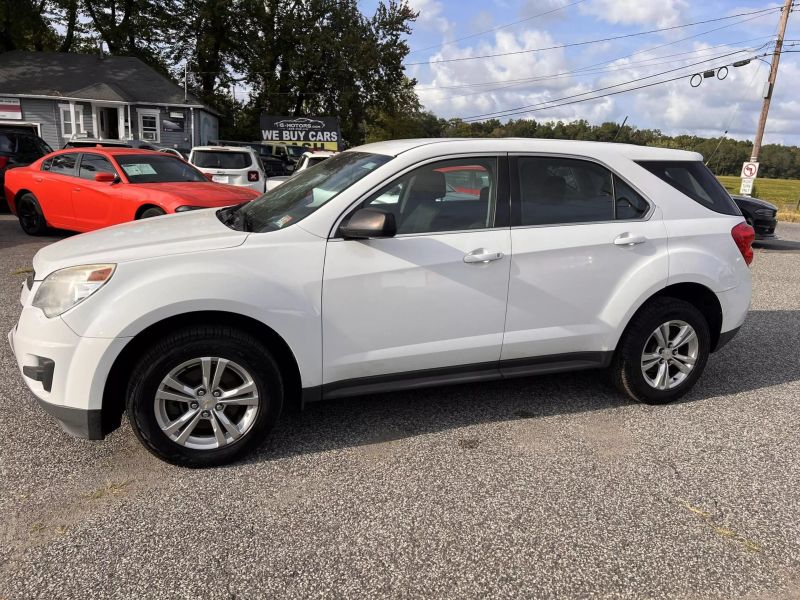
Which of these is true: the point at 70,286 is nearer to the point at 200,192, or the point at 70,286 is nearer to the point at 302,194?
the point at 302,194

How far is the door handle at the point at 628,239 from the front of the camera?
Result: 12.4 feet

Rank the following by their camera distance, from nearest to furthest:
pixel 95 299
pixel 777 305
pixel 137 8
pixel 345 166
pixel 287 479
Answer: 1. pixel 95 299
2. pixel 287 479
3. pixel 345 166
4. pixel 777 305
5. pixel 137 8

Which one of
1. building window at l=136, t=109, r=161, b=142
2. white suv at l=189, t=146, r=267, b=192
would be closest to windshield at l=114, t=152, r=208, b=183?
white suv at l=189, t=146, r=267, b=192

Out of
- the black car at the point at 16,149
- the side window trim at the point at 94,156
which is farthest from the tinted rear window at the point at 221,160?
the side window trim at the point at 94,156

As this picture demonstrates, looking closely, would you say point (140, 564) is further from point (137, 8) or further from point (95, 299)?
point (137, 8)

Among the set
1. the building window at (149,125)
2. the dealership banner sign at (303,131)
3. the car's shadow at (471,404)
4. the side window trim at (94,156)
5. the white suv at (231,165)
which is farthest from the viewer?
the dealership banner sign at (303,131)

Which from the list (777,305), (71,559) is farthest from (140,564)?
(777,305)

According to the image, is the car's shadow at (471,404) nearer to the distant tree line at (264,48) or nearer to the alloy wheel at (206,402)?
the alloy wheel at (206,402)

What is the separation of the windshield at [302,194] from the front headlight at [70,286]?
2.74ft

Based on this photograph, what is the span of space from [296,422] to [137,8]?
42.8 metres

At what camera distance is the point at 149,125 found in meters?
31.0

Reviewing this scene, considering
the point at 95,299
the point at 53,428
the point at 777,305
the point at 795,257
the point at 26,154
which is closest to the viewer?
the point at 95,299

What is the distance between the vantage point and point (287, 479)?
311 centimetres

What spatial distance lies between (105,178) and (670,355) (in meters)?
8.03
